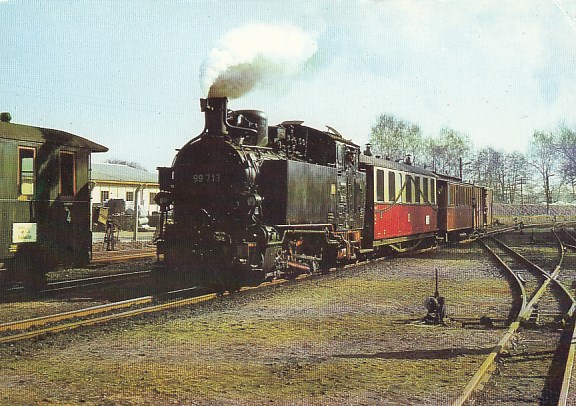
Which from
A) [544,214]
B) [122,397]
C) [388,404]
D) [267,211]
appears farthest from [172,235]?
[544,214]

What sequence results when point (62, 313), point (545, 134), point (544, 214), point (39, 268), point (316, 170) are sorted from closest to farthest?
point (62, 313) → point (39, 268) → point (316, 170) → point (545, 134) → point (544, 214)

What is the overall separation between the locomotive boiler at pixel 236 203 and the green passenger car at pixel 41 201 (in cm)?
158

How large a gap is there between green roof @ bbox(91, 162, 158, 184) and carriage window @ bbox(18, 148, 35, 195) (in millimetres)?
23980

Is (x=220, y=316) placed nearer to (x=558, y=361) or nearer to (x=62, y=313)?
(x=62, y=313)

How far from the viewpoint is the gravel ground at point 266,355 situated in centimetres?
494

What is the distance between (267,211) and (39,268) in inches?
169

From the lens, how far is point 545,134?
20.7m

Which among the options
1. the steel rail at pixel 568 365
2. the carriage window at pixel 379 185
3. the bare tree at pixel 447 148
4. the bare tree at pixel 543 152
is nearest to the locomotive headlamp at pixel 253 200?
the steel rail at pixel 568 365

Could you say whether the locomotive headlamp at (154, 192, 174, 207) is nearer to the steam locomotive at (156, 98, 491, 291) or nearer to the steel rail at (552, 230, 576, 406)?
the steam locomotive at (156, 98, 491, 291)

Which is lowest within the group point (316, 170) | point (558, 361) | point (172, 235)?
point (558, 361)

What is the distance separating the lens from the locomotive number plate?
1072 cm

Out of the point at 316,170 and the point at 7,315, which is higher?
the point at 316,170

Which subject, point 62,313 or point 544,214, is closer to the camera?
point 62,313

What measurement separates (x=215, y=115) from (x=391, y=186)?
8.11m
